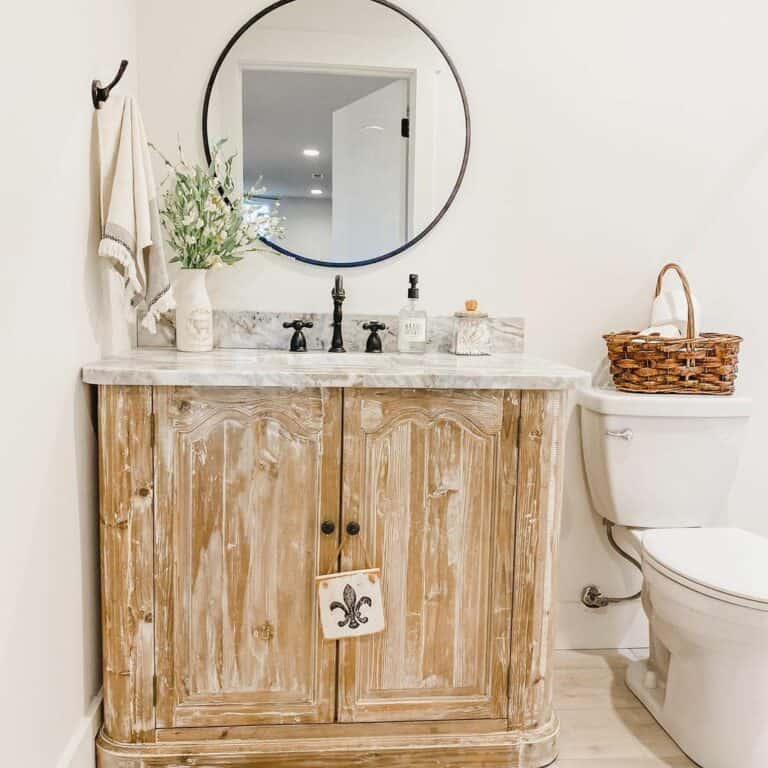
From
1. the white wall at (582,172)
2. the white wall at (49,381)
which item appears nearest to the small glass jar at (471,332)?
the white wall at (582,172)

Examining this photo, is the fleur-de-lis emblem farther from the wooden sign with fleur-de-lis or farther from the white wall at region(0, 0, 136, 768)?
the white wall at region(0, 0, 136, 768)

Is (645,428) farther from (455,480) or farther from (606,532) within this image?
(455,480)

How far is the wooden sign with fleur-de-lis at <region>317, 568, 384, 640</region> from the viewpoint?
1.44 m

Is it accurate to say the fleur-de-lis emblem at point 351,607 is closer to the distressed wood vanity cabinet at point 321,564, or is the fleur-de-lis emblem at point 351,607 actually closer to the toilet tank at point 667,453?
the distressed wood vanity cabinet at point 321,564

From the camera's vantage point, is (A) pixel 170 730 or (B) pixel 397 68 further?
(B) pixel 397 68

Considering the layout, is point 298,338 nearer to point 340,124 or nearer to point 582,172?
point 340,124

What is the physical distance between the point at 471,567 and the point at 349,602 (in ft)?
0.91

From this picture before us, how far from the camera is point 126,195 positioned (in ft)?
4.71

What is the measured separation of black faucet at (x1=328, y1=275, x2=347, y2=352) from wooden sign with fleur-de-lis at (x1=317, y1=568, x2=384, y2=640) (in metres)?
0.66

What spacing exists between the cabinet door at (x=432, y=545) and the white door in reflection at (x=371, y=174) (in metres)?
0.66

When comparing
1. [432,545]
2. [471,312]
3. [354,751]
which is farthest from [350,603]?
[471,312]

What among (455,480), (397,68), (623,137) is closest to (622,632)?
(455,480)

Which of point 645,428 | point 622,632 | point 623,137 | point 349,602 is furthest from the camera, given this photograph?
point 622,632

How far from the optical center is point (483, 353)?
6.16 feet
